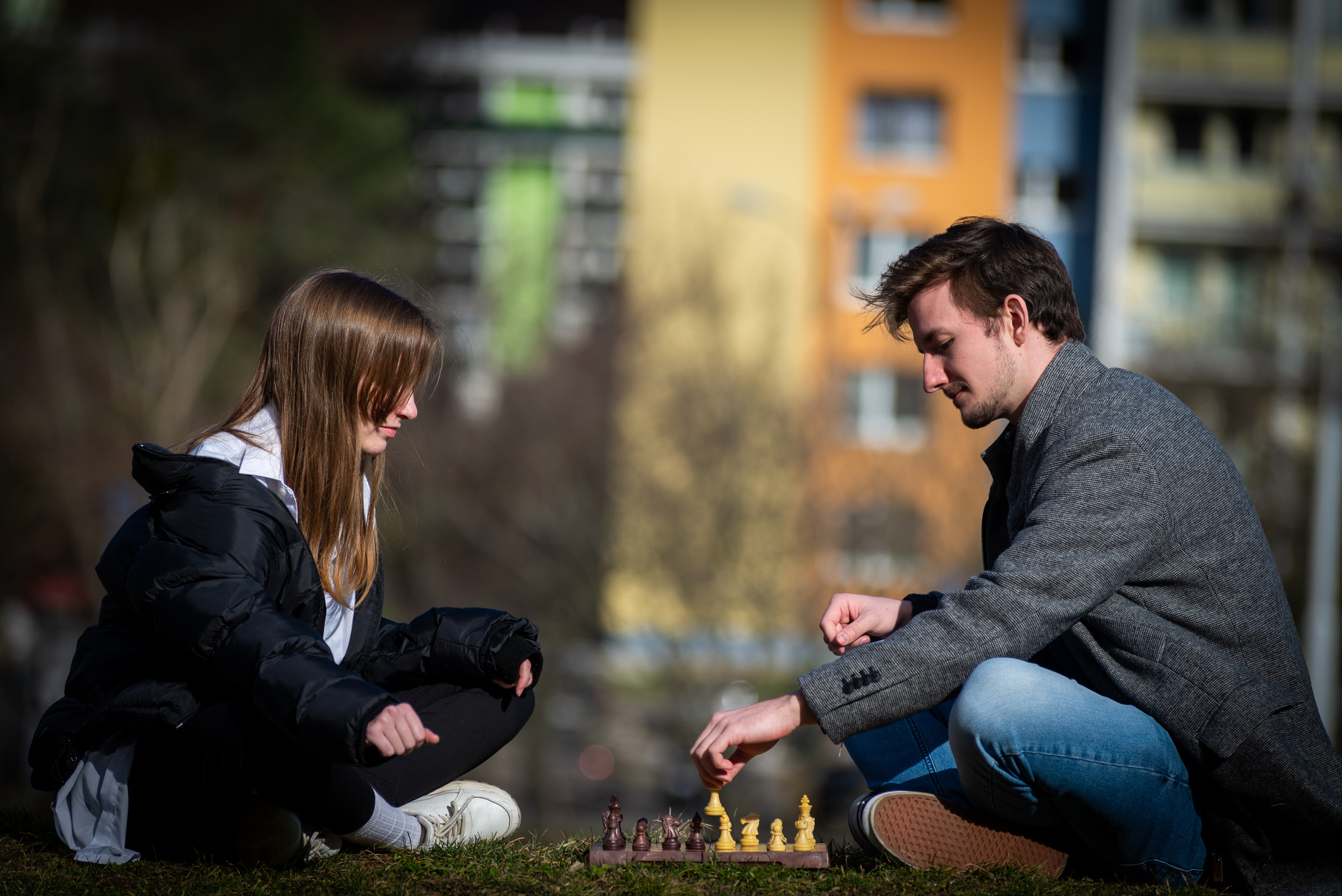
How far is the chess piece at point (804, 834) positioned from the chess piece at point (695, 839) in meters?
0.24

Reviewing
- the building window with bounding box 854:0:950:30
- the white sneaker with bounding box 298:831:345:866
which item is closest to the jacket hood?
the white sneaker with bounding box 298:831:345:866

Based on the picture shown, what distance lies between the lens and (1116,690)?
9.48ft

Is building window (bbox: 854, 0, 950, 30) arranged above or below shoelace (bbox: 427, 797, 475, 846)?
above

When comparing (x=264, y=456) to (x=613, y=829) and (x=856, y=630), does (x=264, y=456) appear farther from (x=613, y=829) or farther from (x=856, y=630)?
(x=856, y=630)

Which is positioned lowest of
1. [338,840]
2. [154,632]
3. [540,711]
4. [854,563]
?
[540,711]

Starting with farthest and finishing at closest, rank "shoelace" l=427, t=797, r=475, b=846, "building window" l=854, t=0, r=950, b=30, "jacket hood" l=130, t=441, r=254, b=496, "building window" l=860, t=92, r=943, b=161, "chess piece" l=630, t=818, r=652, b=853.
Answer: "building window" l=860, t=92, r=943, b=161, "building window" l=854, t=0, r=950, b=30, "shoelace" l=427, t=797, r=475, b=846, "chess piece" l=630, t=818, r=652, b=853, "jacket hood" l=130, t=441, r=254, b=496

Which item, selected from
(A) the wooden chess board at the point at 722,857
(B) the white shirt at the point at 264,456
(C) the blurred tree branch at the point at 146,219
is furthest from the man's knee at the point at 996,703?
(C) the blurred tree branch at the point at 146,219

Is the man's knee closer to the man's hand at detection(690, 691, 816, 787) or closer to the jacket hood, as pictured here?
the man's hand at detection(690, 691, 816, 787)

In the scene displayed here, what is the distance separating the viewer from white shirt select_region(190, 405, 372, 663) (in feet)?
9.70

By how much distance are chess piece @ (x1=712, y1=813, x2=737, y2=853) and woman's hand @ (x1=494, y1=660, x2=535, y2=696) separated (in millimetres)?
669

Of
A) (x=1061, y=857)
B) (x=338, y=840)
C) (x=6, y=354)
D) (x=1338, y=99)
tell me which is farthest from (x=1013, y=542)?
(x=1338, y=99)

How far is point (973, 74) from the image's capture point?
26.9 m

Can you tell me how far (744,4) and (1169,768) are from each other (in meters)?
27.6

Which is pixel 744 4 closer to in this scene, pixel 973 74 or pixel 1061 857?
pixel 973 74
